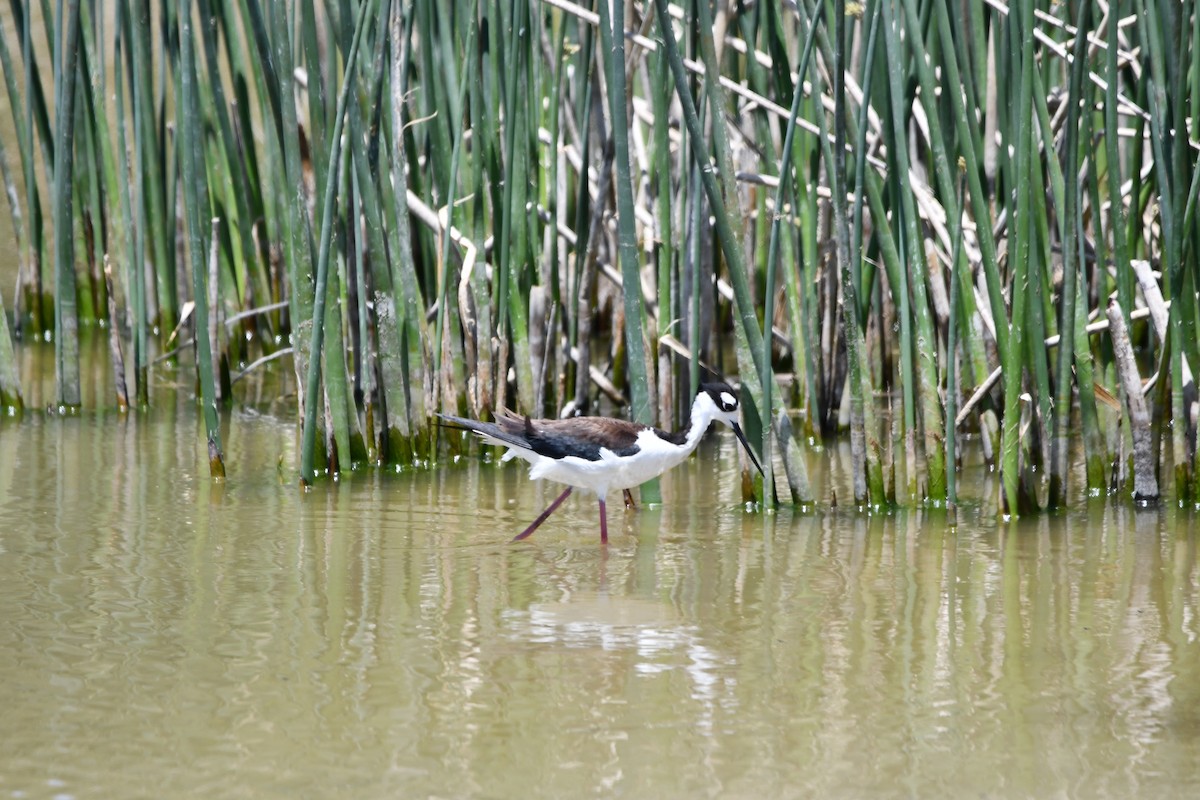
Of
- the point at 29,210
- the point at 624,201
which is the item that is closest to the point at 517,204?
the point at 624,201

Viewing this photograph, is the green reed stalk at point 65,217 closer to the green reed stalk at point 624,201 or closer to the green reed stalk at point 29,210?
the green reed stalk at point 29,210

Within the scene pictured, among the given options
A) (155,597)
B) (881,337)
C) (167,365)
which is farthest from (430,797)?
(167,365)

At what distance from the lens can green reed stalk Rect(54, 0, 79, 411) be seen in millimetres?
6590

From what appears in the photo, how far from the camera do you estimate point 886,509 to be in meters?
5.84

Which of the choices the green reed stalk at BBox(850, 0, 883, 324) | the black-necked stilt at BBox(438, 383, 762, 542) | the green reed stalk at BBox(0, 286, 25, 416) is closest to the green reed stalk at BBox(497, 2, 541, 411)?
the black-necked stilt at BBox(438, 383, 762, 542)

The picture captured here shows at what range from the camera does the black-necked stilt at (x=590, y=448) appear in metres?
5.56

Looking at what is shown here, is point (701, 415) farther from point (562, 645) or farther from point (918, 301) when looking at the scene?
point (562, 645)

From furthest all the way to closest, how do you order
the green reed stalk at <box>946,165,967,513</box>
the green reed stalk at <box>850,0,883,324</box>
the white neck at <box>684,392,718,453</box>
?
the white neck at <box>684,392,718,453</box> < the green reed stalk at <box>946,165,967,513</box> < the green reed stalk at <box>850,0,883,324</box>

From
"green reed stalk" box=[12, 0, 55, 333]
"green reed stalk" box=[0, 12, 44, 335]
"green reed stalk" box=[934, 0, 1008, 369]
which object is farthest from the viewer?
"green reed stalk" box=[0, 12, 44, 335]

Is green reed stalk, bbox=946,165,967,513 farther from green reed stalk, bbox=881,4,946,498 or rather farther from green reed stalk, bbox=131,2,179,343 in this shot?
green reed stalk, bbox=131,2,179,343

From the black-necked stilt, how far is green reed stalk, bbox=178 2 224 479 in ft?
3.39

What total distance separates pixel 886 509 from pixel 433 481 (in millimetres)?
1792

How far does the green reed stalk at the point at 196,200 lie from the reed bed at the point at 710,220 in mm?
15

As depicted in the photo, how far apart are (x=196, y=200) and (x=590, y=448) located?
179cm
